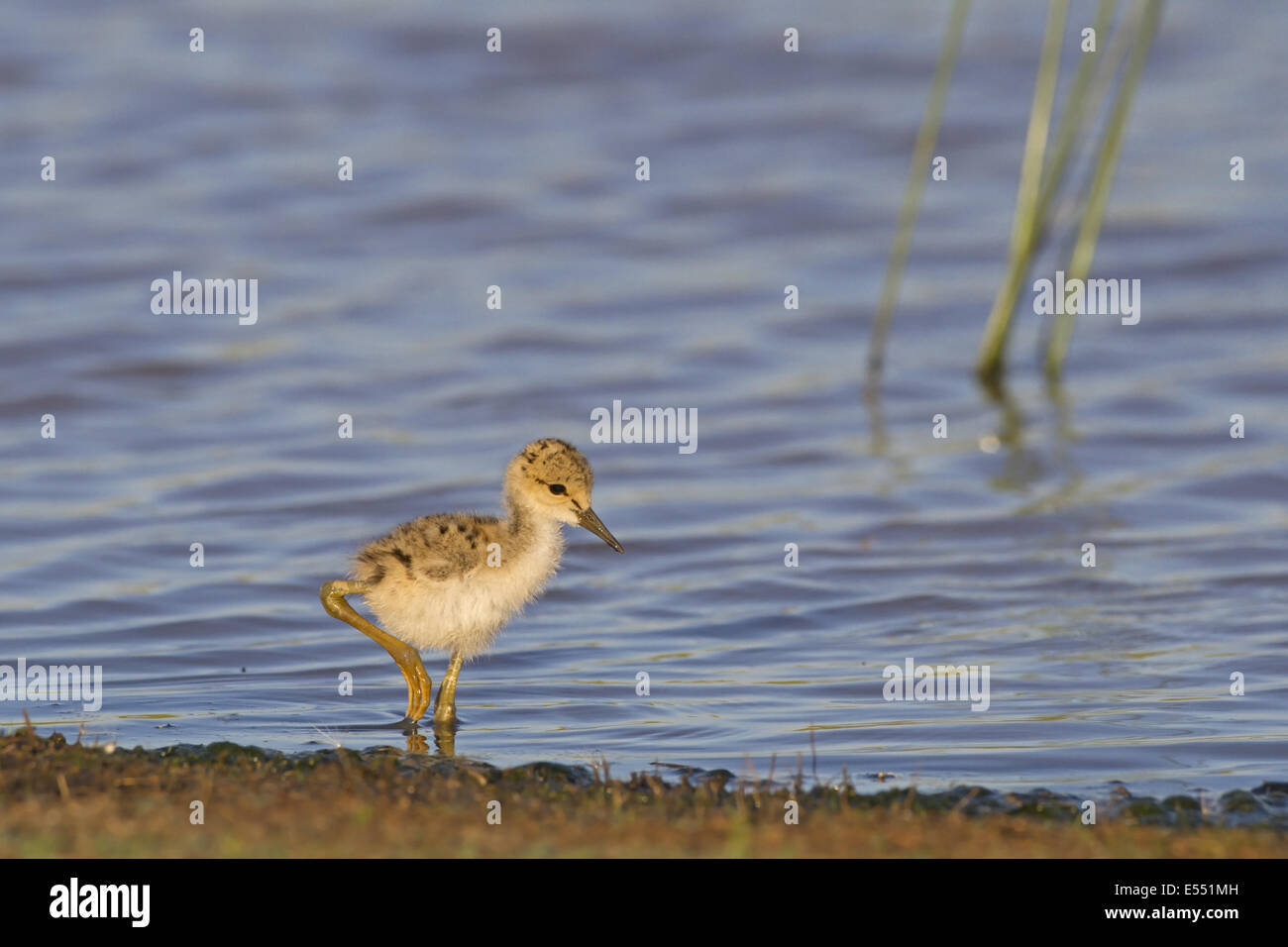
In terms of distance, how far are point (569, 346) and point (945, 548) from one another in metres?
5.25

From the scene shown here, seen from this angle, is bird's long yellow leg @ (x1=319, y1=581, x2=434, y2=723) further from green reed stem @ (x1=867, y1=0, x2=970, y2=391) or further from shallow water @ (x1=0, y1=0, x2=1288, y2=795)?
green reed stem @ (x1=867, y1=0, x2=970, y2=391)

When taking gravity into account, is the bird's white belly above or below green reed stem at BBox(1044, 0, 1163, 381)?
below

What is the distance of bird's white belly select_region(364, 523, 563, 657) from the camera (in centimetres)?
801

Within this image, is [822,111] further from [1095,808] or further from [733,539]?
[1095,808]

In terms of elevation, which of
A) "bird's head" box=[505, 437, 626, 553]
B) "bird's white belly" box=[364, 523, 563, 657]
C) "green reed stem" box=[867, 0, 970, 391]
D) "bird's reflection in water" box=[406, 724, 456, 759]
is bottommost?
"bird's reflection in water" box=[406, 724, 456, 759]

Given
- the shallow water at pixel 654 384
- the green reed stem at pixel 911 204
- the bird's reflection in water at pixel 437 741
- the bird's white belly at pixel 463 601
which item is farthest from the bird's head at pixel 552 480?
the green reed stem at pixel 911 204

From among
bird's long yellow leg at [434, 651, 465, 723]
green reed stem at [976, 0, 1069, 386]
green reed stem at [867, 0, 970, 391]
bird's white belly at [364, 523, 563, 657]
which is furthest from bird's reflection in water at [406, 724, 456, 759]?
green reed stem at [867, 0, 970, 391]

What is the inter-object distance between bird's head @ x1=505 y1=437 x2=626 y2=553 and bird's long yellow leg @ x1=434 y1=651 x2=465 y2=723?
76 centimetres

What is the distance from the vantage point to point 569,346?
52.5 feet

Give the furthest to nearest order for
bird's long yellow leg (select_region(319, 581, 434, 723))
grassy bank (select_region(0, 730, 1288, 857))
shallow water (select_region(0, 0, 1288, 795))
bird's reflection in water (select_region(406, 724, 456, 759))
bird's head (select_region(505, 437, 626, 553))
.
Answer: shallow water (select_region(0, 0, 1288, 795)), bird's head (select_region(505, 437, 626, 553)), bird's long yellow leg (select_region(319, 581, 434, 723)), bird's reflection in water (select_region(406, 724, 456, 759)), grassy bank (select_region(0, 730, 1288, 857))

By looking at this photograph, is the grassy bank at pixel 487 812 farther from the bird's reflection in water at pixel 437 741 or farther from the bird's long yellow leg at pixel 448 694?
the bird's long yellow leg at pixel 448 694

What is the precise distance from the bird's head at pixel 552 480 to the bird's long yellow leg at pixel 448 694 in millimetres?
763

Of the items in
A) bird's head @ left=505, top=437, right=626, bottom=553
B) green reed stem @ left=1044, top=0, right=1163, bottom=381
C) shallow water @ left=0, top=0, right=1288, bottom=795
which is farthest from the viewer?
green reed stem @ left=1044, top=0, right=1163, bottom=381

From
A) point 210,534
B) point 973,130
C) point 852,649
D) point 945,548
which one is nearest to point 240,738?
point 852,649
